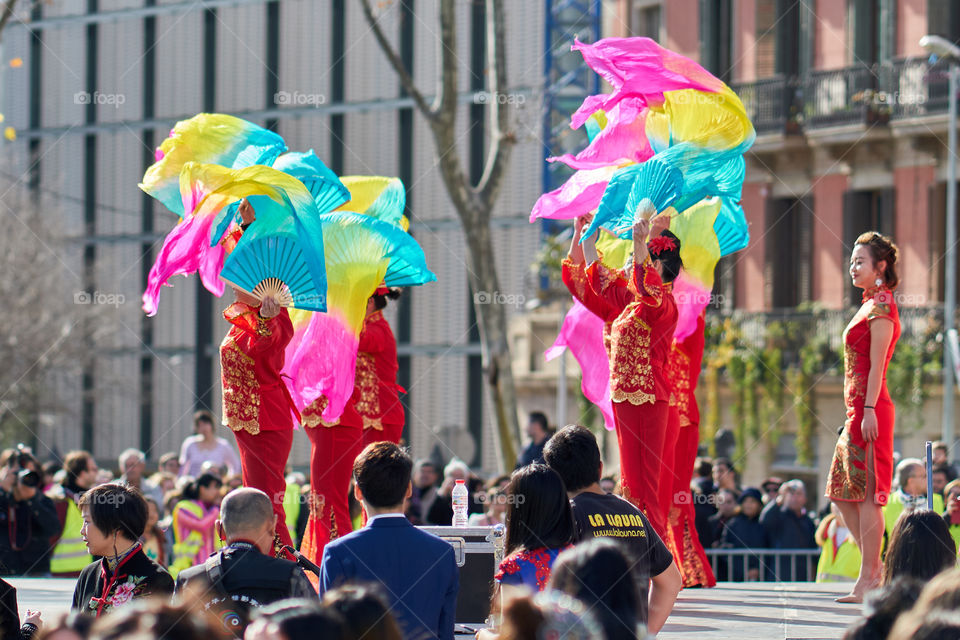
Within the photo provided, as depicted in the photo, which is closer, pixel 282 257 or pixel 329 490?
pixel 282 257

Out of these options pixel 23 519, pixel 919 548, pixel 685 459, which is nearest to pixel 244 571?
pixel 919 548

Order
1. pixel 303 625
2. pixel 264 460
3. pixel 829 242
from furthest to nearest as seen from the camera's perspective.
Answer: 1. pixel 829 242
2. pixel 264 460
3. pixel 303 625

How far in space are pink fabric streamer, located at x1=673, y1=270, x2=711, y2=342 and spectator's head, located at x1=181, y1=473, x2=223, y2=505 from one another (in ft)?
13.2

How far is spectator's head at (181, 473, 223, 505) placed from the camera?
11.4 m

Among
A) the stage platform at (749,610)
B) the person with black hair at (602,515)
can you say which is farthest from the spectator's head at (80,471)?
the person with black hair at (602,515)

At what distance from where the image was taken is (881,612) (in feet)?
13.1

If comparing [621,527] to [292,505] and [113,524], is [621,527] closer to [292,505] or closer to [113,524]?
Answer: [113,524]

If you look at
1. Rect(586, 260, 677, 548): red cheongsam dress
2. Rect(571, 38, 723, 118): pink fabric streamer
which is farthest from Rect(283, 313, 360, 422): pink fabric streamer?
Rect(571, 38, 723, 118): pink fabric streamer

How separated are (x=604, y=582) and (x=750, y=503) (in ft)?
26.4

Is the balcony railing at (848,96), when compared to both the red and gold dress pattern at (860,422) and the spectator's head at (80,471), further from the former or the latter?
the red and gold dress pattern at (860,422)

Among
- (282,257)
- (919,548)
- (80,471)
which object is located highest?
(282,257)

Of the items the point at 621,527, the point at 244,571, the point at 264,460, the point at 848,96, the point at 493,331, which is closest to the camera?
the point at 244,571

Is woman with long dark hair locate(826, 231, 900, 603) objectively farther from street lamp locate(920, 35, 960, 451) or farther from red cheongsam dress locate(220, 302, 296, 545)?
street lamp locate(920, 35, 960, 451)

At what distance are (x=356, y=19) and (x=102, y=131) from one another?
7094 millimetres
